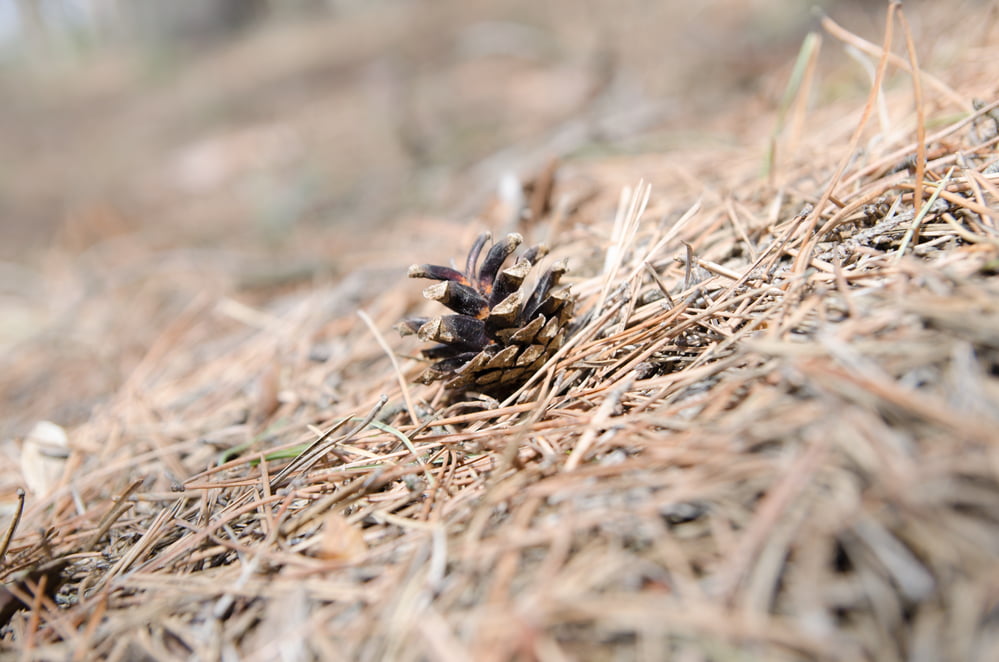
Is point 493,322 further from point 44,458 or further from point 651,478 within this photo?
point 44,458

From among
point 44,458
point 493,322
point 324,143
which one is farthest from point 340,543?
point 324,143

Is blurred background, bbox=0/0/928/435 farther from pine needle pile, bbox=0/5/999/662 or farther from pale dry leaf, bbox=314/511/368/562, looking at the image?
pale dry leaf, bbox=314/511/368/562

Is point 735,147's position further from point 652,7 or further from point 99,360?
point 652,7

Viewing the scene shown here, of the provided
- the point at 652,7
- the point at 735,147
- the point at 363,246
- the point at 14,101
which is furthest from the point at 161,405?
the point at 14,101

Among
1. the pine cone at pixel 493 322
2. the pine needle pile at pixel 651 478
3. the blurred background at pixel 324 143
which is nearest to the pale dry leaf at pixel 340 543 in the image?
the pine needle pile at pixel 651 478

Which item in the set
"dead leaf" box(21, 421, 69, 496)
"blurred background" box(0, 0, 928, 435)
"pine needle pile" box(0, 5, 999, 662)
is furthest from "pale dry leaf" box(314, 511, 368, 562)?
"blurred background" box(0, 0, 928, 435)
